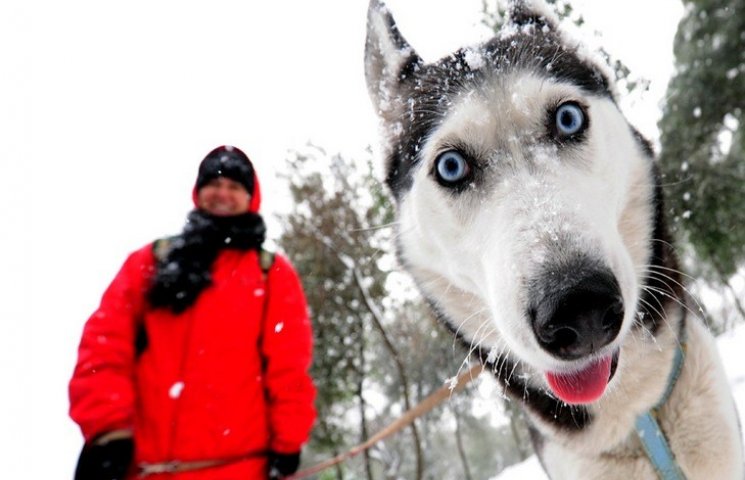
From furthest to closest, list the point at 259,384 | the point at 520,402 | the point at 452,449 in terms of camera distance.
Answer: the point at 452,449, the point at 259,384, the point at 520,402

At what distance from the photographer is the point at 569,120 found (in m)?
1.87

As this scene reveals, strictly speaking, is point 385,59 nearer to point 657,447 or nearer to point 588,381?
point 588,381

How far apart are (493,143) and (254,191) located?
1718 millimetres

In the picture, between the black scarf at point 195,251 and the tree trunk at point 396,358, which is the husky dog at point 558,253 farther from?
the tree trunk at point 396,358

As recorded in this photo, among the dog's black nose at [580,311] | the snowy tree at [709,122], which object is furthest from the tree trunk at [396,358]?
the dog's black nose at [580,311]

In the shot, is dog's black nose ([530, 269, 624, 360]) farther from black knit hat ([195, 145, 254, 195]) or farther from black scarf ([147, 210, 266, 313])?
black knit hat ([195, 145, 254, 195])

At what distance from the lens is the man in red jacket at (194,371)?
2131mm

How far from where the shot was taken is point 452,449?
163 ft

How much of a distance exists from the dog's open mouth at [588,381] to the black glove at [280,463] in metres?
1.34

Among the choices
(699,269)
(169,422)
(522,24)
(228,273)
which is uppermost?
(522,24)

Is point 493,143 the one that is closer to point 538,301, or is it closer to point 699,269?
point 538,301

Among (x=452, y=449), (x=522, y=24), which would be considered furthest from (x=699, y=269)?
(x=452, y=449)

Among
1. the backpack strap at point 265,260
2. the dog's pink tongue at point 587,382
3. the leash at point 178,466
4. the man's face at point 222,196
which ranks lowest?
the leash at point 178,466

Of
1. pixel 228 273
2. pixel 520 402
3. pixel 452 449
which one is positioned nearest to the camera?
pixel 520 402
